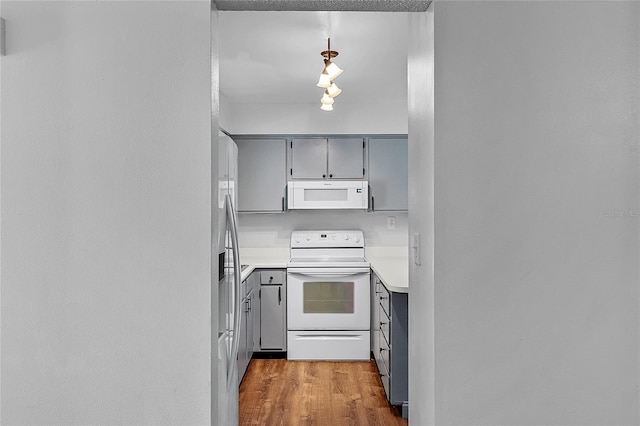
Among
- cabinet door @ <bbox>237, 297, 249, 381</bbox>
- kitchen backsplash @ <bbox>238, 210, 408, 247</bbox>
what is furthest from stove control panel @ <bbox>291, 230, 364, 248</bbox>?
cabinet door @ <bbox>237, 297, 249, 381</bbox>

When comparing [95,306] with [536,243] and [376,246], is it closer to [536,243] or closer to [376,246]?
[536,243]

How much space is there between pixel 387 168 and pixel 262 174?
1.16 meters

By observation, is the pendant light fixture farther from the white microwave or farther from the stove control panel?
the stove control panel

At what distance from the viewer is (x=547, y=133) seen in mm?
1492

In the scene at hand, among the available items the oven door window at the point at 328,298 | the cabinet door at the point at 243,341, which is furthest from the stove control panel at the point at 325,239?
the cabinet door at the point at 243,341

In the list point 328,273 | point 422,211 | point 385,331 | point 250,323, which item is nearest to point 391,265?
point 328,273

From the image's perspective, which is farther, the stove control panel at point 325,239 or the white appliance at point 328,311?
the stove control panel at point 325,239

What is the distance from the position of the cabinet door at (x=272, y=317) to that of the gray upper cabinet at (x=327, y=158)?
1.08m

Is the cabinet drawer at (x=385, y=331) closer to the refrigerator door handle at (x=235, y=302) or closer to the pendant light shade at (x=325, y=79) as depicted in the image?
the refrigerator door handle at (x=235, y=302)

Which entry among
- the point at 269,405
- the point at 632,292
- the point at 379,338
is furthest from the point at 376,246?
the point at 632,292

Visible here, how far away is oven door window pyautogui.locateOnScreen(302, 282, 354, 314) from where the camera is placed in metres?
4.25

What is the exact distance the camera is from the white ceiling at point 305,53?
256 centimetres

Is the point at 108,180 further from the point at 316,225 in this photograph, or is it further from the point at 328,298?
the point at 316,225

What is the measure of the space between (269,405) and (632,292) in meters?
2.39
